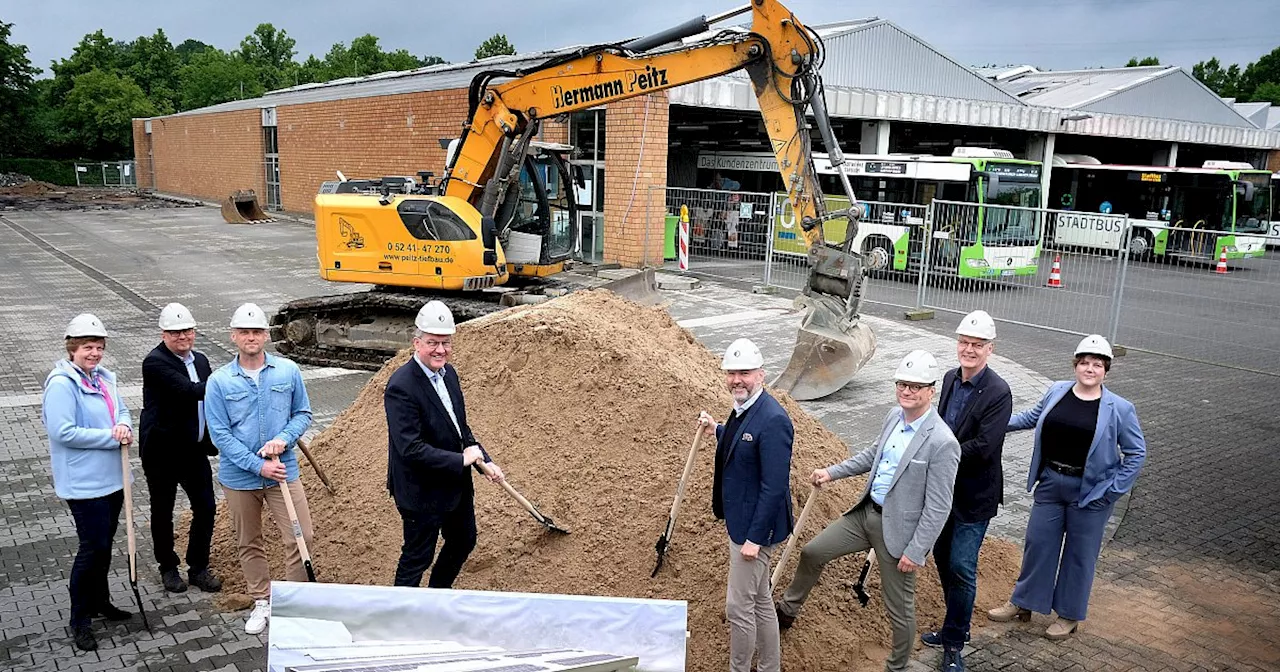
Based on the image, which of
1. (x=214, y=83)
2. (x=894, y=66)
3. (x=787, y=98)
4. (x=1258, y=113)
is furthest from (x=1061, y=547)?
(x=214, y=83)

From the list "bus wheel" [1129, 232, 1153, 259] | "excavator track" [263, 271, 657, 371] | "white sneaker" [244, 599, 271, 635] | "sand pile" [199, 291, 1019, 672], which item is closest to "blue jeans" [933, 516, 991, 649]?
"sand pile" [199, 291, 1019, 672]

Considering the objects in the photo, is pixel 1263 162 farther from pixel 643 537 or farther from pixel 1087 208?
pixel 643 537

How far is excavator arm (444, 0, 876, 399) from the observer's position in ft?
33.8

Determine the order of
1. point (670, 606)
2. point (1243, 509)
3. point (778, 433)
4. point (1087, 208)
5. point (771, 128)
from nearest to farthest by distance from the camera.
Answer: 1. point (670, 606)
2. point (778, 433)
3. point (1243, 509)
4. point (771, 128)
5. point (1087, 208)

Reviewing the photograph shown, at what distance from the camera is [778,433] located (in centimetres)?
424

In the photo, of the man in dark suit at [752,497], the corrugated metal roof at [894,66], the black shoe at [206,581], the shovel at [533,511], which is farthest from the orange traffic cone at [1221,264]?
the black shoe at [206,581]

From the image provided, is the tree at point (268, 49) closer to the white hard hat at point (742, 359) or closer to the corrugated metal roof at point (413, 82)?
the corrugated metal roof at point (413, 82)

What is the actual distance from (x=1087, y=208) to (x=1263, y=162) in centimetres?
1359

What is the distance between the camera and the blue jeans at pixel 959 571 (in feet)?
15.7

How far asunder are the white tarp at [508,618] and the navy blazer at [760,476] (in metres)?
0.87

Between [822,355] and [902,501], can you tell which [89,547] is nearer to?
[902,501]

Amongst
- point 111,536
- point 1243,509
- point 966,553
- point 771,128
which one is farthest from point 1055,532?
point 771,128

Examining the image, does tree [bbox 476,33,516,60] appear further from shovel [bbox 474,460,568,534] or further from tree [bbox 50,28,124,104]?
shovel [bbox 474,460,568,534]

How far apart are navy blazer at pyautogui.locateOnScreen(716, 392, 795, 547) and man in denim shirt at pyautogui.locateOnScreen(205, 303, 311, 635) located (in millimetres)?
2523
